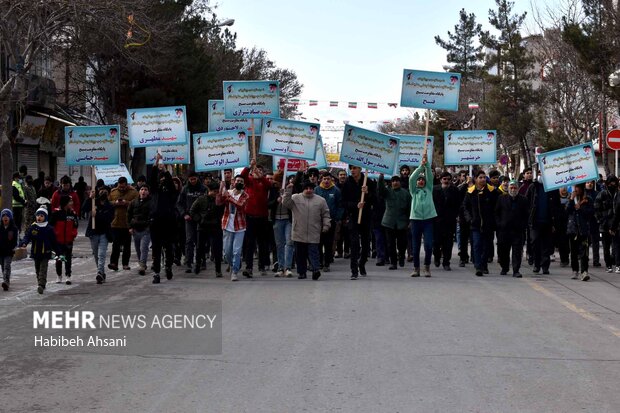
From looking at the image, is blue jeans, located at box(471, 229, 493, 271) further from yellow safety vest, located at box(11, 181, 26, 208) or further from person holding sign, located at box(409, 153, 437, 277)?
yellow safety vest, located at box(11, 181, 26, 208)

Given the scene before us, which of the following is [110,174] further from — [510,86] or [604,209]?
[510,86]

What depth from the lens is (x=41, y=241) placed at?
14.4m

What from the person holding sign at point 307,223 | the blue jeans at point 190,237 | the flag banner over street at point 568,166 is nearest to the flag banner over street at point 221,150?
the blue jeans at point 190,237

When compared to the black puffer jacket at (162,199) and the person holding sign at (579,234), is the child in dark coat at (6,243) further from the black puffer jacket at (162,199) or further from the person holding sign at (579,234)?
the person holding sign at (579,234)

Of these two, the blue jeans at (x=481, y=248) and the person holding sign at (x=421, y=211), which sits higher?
the person holding sign at (x=421, y=211)

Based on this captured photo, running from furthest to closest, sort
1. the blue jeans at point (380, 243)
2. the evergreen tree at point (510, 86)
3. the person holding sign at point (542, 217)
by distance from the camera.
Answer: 1. the evergreen tree at point (510, 86)
2. the blue jeans at point (380, 243)
3. the person holding sign at point (542, 217)

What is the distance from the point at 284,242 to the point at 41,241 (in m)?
4.37

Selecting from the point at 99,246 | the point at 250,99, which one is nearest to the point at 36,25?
the point at 250,99

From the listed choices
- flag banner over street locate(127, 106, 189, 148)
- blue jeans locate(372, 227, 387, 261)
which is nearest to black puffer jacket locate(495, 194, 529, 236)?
blue jeans locate(372, 227, 387, 261)

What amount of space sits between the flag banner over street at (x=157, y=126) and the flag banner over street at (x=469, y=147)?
6.59 metres

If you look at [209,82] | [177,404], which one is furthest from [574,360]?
[209,82]

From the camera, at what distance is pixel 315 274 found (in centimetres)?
1603

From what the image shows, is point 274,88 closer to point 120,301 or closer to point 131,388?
point 120,301

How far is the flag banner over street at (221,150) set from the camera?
19297 mm
